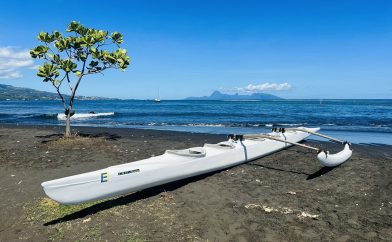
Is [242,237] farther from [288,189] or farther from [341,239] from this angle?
[288,189]

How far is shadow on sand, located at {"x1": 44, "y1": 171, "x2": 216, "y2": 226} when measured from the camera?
20.9ft

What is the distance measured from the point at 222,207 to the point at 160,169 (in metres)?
1.75

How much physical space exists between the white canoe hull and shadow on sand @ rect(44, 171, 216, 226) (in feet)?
1.07

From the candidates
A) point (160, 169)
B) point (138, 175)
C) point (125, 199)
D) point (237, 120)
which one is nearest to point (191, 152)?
point (160, 169)

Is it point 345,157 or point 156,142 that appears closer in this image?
point 345,157

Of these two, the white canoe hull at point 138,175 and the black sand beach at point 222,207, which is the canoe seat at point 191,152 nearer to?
the white canoe hull at point 138,175

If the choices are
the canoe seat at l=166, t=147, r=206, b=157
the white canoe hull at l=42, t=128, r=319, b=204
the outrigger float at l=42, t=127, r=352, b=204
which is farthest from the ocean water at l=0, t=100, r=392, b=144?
the canoe seat at l=166, t=147, r=206, b=157

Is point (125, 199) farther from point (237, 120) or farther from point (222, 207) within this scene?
point (237, 120)

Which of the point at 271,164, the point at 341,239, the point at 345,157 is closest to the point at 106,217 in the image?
the point at 341,239

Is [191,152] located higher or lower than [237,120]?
higher

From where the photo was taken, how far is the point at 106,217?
6.35 m

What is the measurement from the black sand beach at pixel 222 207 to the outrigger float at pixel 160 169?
1.20 feet

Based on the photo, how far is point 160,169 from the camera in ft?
25.1

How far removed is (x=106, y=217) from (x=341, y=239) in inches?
174
